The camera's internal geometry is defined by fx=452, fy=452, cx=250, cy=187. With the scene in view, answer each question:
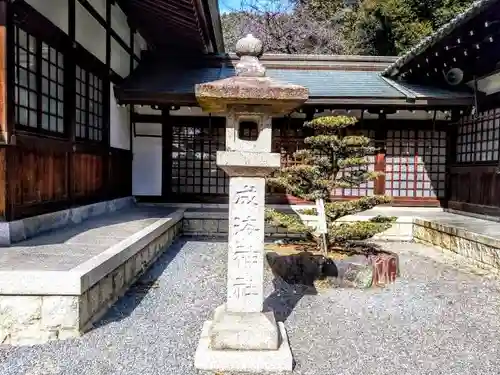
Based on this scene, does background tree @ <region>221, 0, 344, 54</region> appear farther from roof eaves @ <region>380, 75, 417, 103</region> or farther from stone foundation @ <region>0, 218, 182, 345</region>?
stone foundation @ <region>0, 218, 182, 345</region>

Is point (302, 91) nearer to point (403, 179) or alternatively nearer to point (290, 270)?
point (290, 270)

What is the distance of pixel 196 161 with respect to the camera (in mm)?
10391

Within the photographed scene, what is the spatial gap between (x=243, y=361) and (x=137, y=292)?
219cm

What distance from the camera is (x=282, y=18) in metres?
20.8

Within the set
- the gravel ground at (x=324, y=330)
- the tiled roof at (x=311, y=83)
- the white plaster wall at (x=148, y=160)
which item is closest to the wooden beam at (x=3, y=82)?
the gravel ground at (x=324, y=330)

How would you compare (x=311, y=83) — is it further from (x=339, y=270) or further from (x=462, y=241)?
(x=339, y=270)

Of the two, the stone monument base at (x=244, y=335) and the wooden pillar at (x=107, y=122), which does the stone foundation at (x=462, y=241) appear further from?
the wooden pillar at (x=107, y=122)

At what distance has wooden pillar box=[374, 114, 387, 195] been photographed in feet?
33.4

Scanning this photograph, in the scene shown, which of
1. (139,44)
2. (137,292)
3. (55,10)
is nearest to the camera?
(137,292)

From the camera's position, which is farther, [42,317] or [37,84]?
[37,84]

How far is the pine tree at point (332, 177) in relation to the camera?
5.58 metres

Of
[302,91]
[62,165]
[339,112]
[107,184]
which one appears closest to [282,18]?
[339,112]

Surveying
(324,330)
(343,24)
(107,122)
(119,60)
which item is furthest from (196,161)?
(343,24)

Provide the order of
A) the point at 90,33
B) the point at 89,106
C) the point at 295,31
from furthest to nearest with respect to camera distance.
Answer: the point at 295,31
the point at 89,106
the point at 90,33
